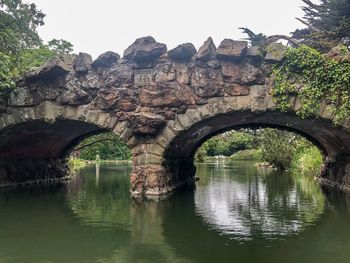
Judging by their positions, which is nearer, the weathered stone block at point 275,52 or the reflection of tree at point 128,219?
the reflection of tree at point 128,219

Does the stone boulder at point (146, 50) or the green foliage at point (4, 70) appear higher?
the stone boulder at point (146, 50)

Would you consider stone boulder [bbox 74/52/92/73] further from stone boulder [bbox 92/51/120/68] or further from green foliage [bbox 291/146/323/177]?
green foliage [bbox 291/146/323/177]

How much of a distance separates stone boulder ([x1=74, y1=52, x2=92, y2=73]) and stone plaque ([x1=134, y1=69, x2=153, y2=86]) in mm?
1818

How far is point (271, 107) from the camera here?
40.7 ft

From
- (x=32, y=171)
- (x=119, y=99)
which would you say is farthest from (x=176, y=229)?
(x=32, y=171)

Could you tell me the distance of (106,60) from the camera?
14.0 meters

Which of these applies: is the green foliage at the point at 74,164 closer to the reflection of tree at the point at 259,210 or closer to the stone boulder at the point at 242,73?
the reflection of tree at the point at 259,210

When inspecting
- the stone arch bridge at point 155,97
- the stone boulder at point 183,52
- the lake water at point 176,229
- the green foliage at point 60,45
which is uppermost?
the green foliage at point 60,45

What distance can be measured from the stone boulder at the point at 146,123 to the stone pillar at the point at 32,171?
7.65m

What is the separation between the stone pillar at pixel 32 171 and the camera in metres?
17.8

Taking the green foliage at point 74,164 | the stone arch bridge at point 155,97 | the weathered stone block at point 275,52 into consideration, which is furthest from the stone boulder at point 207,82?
the green foliage at point 74,164

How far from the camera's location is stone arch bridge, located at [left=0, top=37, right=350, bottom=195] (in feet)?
41.9

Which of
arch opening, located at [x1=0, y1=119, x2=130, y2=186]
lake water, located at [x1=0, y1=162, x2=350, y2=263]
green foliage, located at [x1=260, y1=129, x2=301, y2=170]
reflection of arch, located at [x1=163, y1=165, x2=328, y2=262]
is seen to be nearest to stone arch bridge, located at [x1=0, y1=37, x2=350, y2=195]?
arch opening, located at [x1=0, y1=119, x2=130, y2=186]

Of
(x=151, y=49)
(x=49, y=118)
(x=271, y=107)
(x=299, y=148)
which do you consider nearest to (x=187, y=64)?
(x=151, y=49)
